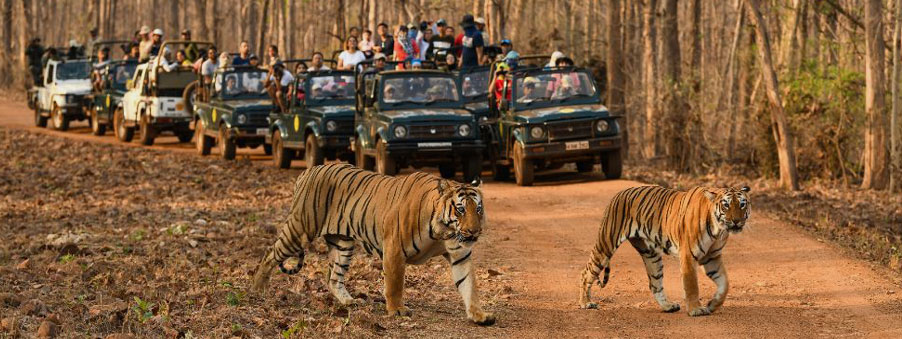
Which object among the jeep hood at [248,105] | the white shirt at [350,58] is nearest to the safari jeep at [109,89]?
the jeep hood at [248,105]

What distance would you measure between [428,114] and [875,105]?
792cm

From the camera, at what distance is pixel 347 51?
2488 centimetres

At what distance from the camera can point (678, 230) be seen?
985 cm

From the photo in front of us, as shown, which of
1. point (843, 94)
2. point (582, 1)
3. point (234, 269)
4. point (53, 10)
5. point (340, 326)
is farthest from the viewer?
point (53, 10)

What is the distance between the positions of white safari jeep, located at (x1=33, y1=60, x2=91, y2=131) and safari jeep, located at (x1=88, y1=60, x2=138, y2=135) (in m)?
1.16

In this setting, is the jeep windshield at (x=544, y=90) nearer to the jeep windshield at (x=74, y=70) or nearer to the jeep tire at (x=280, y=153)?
the jeep tire at (x=280, y=153)

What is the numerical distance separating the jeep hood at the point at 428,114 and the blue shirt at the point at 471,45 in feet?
11.0

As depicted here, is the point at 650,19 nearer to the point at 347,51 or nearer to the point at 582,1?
the point at 347,51

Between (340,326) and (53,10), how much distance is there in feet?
225

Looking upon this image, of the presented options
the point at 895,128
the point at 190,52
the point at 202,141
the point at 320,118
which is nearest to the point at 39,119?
the point at 190,52

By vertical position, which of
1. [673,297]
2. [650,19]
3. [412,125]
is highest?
[650,19]

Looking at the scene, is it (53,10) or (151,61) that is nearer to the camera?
(151,61)

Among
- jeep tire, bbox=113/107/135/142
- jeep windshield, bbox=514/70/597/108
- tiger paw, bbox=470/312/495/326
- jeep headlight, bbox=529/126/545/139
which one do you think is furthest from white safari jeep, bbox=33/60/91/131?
tiger paw, bbox=470/312/495/326

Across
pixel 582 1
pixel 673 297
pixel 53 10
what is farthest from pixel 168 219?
pixel 53 10
